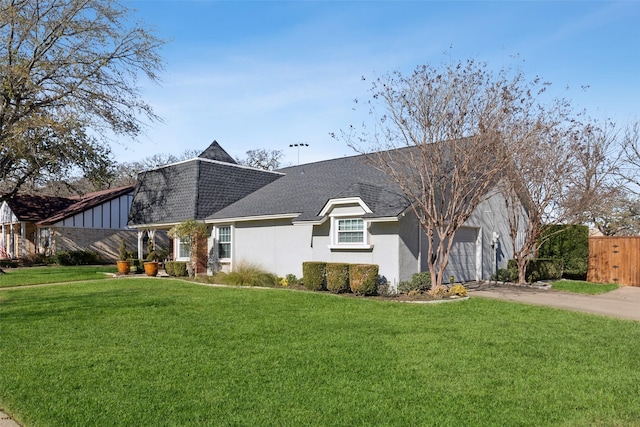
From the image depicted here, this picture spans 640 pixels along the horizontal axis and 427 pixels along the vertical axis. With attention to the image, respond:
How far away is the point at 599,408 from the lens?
521 centimetres

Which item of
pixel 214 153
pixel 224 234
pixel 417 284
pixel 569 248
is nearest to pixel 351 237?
pixel 417 284

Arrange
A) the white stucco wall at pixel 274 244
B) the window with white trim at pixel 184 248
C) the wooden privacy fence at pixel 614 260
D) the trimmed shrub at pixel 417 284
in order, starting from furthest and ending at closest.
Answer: the window with white trim at pixel 184 248 → the wooden privacy fence at pixel 614 260 → the white stucco wall at pixel 274 244 → the trimmed shrub at pixel 417 284

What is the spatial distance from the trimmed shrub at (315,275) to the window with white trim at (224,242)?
19.5 feet

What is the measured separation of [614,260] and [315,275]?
13.8 meters

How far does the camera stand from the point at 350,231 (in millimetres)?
15992

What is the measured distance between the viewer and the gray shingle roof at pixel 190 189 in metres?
21.4

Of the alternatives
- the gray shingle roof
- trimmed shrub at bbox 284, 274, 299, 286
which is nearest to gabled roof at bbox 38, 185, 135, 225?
the gray shingle roof

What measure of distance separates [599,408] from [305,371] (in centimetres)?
352

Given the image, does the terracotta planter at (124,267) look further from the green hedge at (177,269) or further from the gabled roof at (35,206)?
the gabled roof at (35,206)

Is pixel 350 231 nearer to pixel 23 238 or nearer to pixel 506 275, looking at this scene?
pixel 506 275

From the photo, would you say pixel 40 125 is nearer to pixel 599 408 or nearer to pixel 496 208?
pixel 496 208

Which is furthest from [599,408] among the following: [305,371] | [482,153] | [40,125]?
[40,125]

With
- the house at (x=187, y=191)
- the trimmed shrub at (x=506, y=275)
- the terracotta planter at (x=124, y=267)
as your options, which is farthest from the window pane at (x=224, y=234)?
the trimmed shrub at (x=506, y=275)

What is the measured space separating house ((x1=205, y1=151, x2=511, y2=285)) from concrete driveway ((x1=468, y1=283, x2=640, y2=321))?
5.96 ft
